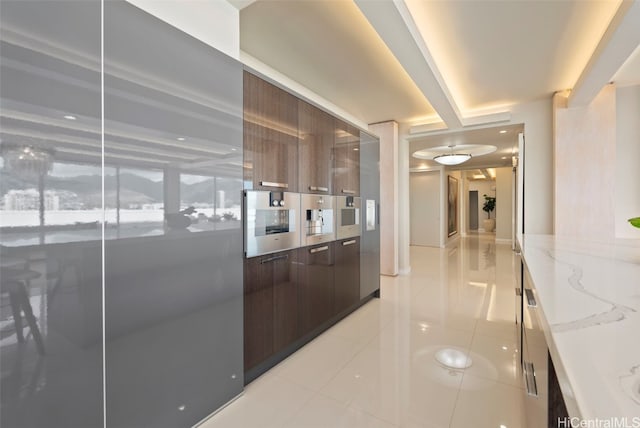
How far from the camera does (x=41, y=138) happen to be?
1108 millimetres

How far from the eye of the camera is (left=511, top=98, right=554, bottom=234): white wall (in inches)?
172

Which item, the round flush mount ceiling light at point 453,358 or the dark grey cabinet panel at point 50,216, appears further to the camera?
the round flush mount ceiling light at point 453,358

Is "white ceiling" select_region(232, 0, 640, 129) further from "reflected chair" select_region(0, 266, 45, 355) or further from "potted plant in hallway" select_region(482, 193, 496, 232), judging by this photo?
"potted plant in hallway" select_region(482, 193, 496, 232)

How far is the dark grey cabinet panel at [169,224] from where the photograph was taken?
1.34 metres

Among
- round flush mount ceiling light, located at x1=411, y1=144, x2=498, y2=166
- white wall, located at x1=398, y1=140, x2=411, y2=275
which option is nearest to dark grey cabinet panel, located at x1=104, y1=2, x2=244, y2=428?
white wall, located at x1=398, y1=140, x2=411, y2=275

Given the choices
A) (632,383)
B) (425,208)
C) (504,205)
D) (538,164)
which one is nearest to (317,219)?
(632,383)

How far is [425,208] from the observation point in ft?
31.1

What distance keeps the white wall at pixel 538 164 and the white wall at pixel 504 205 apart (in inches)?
253

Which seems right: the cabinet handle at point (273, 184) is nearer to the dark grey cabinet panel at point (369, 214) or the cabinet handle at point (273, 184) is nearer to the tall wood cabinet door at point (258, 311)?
the tall wood cabinet door at point (258, 311)

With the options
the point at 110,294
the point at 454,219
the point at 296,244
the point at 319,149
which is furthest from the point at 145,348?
the point at 454,219

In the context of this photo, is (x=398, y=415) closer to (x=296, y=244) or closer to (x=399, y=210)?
(x=296, y=244)

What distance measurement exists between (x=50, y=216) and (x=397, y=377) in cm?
228

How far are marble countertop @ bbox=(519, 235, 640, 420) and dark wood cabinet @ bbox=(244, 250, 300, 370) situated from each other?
1625 millimetres

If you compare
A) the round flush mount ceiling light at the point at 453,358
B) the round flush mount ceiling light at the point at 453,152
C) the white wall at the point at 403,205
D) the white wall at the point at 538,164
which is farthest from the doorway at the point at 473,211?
the round flush mount ceiling light at the point at 453,358
